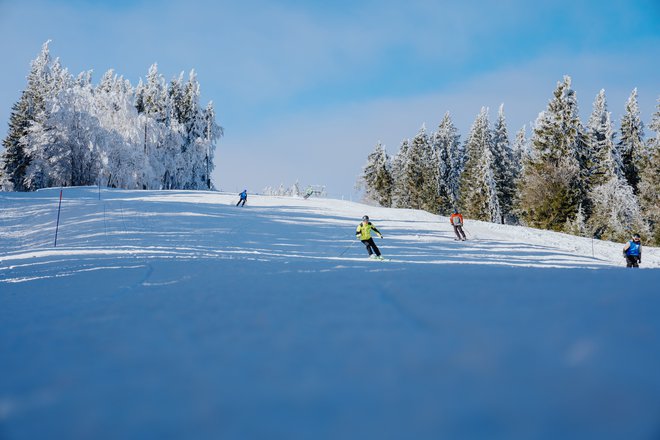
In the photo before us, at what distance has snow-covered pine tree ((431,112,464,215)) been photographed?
194 feet

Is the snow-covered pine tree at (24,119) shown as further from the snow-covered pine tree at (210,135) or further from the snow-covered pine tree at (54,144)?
the snow-covered pine tree at (210,135)

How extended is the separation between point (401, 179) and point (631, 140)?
28551mm

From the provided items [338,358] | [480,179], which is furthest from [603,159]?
[338,358]

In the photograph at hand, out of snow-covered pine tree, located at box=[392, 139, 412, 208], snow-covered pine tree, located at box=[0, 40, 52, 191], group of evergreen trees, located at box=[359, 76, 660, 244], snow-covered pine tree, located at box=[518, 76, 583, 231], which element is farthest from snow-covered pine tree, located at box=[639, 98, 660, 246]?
snow-covered pine tree, located at box=[0, 40, 52, 191]

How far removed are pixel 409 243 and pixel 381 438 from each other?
54.8 feet

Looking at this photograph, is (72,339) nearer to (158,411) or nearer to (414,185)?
(158,411)

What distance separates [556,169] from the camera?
3656 cm

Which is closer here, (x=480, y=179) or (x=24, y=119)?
(x=480, y=179)

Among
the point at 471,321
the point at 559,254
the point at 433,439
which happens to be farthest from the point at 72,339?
the point at 559,254

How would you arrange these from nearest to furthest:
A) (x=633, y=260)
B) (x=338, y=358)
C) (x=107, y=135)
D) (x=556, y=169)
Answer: (x=338, y=358) → (x=633, y=260) → (x=556, y=169) → (x=107, y=135)

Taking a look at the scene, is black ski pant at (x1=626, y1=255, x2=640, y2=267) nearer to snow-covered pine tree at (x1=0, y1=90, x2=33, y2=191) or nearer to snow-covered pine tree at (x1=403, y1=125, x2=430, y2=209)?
→ snow-covered pine tree at (x1=403, y1=125, x2=430, y2=209)

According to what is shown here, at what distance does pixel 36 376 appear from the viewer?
9.90 feet

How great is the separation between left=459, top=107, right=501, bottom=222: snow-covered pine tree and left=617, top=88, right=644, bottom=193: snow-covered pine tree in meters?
12.9

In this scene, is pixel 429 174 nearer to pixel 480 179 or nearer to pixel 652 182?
pixel 480 179
